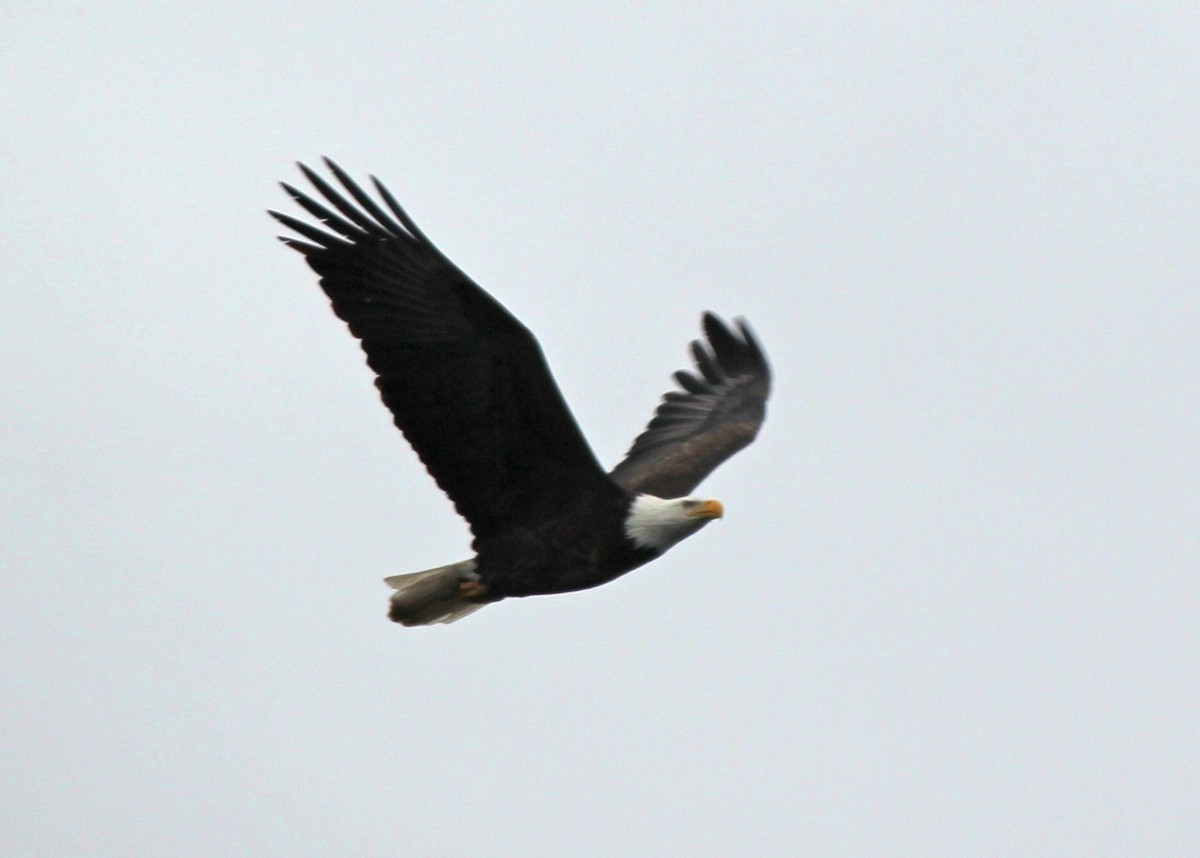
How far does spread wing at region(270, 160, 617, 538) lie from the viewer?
32.4 ft

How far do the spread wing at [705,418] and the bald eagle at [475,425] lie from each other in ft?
5.11

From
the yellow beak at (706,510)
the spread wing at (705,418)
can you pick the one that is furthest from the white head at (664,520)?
the spread wing at (705,418)

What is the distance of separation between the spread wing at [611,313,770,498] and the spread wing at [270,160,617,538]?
2.06 metres

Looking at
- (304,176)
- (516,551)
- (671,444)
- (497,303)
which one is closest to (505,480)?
(516,551)

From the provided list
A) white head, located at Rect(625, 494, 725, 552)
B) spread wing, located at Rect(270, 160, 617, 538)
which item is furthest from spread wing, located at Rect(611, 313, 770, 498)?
spread wing, located at Rect(270, 160, 617, 538)

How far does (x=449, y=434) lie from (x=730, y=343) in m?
4.13

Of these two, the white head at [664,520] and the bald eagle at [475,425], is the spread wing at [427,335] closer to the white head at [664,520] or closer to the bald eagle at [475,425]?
the bald eagle at [475,425]

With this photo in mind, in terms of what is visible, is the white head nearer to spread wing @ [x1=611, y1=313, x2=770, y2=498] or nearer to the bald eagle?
the bald eagle

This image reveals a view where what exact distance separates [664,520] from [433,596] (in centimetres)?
138

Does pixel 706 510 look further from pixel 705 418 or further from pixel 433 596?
pixel 705 418

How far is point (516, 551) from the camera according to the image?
34.3 ft

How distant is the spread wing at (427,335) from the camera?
32.4 ft

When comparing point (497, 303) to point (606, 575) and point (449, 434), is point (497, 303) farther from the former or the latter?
point (606, 575)

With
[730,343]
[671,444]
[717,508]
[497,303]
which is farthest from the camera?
[730,343]
